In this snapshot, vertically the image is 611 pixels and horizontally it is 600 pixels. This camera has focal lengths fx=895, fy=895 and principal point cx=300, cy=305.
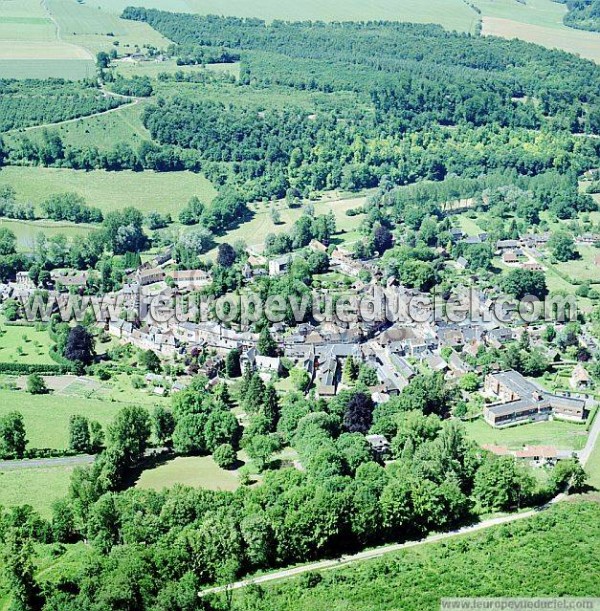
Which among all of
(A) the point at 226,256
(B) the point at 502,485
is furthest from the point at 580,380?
(A) the point at 226,256

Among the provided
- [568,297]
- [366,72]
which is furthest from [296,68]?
[568,297]

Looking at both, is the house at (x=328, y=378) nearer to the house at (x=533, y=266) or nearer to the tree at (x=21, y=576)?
the tree at (x=21, y=576)

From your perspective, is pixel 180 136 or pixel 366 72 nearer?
pixel 180 136

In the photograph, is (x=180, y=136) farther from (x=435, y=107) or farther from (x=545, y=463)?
(x=545, y=463)

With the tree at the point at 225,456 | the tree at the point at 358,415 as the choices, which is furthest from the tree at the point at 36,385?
the tree at the point at 358,415

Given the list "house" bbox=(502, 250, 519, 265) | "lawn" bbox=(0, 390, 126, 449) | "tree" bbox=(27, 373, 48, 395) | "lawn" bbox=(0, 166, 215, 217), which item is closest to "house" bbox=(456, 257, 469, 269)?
"house" bbox=(502, 250, 519, 265)
